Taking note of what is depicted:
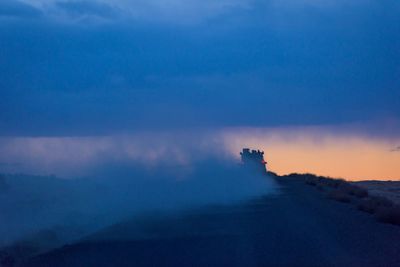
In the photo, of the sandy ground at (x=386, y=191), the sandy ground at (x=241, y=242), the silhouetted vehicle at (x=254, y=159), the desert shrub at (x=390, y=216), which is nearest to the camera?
the sandy ground at (x=241, y=242)

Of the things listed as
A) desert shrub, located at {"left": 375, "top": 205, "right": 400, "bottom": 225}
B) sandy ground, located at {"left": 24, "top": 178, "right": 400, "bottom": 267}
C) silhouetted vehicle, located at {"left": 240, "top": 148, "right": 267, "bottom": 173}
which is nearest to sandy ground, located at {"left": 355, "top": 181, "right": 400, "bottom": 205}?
silhouetted vehicle, located at {"left": 240, "top": 148, "right": 267, "bottom": 173}

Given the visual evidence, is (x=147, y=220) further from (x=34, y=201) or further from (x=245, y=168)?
(x=245, y=168)

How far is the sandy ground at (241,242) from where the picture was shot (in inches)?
718

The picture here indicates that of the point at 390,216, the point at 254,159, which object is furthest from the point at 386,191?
the point at 390,216

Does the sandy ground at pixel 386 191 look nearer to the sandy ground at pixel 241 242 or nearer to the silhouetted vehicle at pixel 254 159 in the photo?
the silhouetted vehicle at pixel 254 159

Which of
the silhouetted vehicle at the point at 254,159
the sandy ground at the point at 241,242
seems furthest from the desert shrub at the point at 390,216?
the silhouetted vehicle at the point at 254,159

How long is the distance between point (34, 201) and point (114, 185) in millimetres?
12371

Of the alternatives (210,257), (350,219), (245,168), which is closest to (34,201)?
(350,219)

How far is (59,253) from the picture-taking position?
20547mm

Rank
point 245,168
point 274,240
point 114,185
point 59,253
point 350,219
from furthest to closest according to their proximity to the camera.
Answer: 1. point 245,168
2. point 114,185
3. point 350,219
4. point 274,240
5. point 59,253

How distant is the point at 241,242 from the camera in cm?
2175

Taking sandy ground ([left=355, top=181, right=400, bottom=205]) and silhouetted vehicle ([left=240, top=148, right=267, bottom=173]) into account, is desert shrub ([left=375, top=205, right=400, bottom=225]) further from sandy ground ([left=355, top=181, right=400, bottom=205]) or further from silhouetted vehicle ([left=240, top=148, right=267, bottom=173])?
silhouetted vehicle ([left=240, top=148, right=267, bottom=173])

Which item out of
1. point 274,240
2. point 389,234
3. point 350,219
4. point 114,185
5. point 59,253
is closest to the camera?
point 59,253

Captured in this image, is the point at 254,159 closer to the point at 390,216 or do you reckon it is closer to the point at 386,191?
the point at 386,191
